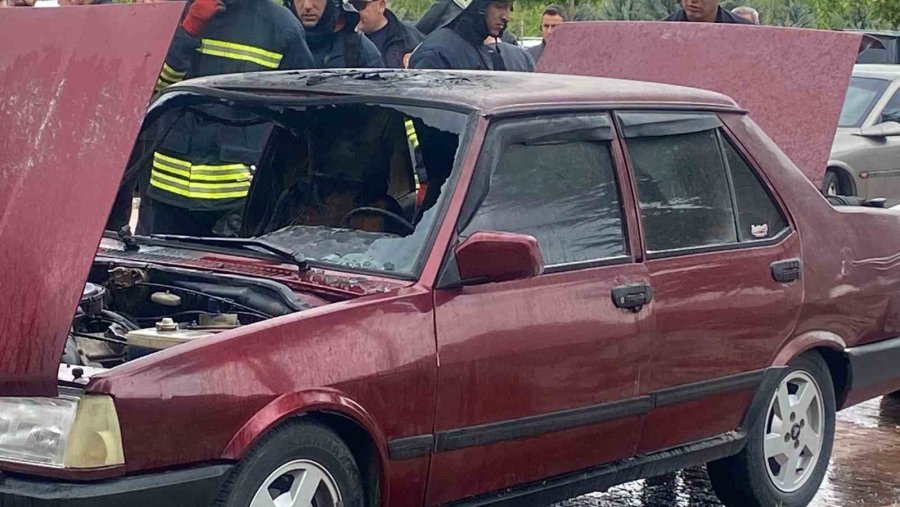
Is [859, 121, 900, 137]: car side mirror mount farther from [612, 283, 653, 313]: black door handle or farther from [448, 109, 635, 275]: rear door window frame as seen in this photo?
[612, 283, 653, 313]: black door handle

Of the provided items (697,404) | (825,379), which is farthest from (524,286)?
(825,379)

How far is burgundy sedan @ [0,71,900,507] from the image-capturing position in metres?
3.99

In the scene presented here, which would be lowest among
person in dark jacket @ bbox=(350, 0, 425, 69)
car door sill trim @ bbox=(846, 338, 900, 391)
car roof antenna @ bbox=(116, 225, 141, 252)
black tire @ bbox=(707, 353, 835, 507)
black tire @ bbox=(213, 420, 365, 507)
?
black tire @ bbox=(707, 353, 835, 507)

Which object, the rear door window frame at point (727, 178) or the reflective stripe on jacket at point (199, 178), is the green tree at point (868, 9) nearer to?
the rear door window frame at point (727, 178)

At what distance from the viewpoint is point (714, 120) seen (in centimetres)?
580

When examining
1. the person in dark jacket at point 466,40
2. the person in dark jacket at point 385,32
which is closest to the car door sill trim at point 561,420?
the person in dark jacket at point 466,40

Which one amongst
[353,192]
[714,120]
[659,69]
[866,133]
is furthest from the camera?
[866,133]

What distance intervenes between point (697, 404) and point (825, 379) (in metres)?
0.82

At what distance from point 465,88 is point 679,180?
34.9 inches

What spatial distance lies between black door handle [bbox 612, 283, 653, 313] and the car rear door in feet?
0.19

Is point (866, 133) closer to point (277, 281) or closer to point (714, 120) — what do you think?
point (714, 120)

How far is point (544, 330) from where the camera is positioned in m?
4.84

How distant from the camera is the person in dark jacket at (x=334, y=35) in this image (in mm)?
8312

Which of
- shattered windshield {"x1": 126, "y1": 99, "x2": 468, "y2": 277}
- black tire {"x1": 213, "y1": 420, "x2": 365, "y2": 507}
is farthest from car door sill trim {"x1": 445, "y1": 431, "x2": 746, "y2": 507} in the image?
shattered windshield {"x1": 126, "y1": 99, "x2": 468, "y2": 277}
